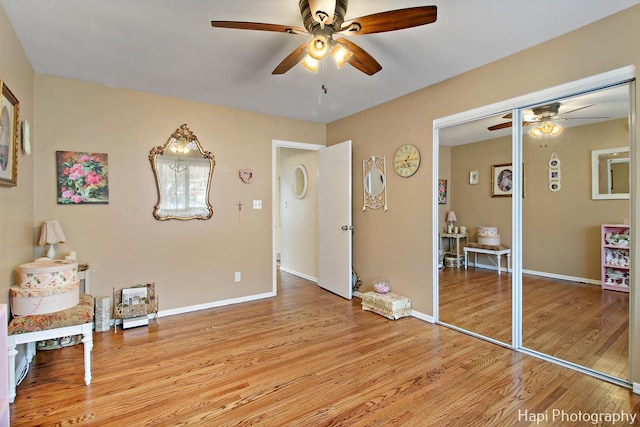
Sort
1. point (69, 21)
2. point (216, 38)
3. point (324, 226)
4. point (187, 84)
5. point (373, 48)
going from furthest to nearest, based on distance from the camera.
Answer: point (324, 226) < point (187, 84) < point (373, 48) < point (216, 38) < point (69, 21)

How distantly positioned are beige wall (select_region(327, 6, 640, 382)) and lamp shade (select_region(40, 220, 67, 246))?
3.14 meters

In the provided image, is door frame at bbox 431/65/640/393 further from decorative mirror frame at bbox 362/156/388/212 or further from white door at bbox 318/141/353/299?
white door at bbox 318/141/353/299

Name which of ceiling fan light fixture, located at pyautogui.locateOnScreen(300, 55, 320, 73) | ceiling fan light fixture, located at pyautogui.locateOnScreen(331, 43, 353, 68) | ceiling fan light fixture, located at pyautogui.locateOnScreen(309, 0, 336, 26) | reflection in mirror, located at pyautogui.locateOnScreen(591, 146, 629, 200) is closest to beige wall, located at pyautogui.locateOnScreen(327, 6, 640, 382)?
reflection in mirror, located at pyautogui.locateOnScreen(591, 146, 629, 200)

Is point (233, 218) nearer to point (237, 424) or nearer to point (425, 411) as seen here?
point (237, 424)

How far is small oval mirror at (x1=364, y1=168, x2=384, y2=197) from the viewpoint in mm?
3777

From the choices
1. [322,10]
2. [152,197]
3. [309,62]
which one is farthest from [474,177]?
[152,197]

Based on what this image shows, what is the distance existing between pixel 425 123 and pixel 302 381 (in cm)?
265

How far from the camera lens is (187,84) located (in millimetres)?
3068

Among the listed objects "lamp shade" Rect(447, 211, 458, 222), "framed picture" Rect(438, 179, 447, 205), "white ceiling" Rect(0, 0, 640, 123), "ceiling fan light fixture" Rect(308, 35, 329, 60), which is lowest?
"lamp shade" Rect(447, 211, 458, 222)

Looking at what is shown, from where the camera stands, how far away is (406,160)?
135 inches

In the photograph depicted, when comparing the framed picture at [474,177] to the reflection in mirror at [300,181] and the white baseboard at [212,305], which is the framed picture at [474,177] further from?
the white baseboard at [212,305]

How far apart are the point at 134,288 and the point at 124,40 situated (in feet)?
7.53

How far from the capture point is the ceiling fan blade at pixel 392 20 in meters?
1.57

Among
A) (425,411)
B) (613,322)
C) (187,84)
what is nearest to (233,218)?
(187,84)
